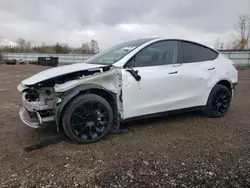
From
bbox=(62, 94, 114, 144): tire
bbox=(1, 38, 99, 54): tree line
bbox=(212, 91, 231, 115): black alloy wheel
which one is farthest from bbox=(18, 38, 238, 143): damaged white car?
bbox=(1, 38, 99, 54): tree line

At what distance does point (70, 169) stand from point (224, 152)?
2.03m

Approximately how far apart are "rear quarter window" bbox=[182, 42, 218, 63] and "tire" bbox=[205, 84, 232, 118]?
64 centimetres

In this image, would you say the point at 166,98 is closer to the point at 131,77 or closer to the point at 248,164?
the point at 131,77

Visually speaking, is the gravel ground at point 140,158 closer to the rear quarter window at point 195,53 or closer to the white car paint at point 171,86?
the white car paint at point 171,86

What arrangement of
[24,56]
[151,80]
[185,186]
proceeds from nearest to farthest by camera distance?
[185,186] → [151,80] → [24,56]

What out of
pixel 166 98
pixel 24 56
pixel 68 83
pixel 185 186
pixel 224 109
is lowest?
pixel 185 186

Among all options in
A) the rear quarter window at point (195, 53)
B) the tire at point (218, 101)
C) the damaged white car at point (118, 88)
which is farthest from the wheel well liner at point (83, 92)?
the tire at point (218, 101)

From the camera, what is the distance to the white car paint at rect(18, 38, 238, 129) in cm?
309

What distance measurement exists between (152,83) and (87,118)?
3.84ft

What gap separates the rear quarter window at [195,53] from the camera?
150 inches

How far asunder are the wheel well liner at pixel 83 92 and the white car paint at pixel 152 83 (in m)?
0.05

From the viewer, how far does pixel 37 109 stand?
2.94 meters

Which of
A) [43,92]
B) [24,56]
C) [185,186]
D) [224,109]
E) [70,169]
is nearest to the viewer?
[185,186]

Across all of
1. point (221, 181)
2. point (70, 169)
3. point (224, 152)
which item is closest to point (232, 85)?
point (224, 152)
